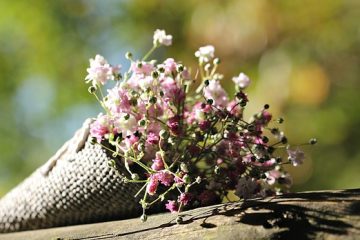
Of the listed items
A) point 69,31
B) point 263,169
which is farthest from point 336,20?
point 263,169

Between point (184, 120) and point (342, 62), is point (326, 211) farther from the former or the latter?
point (342, 62)

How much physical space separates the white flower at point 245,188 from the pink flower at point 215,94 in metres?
0.13

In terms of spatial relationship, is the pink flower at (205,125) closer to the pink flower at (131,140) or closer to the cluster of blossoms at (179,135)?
the cluster of blossoms at (179,135)

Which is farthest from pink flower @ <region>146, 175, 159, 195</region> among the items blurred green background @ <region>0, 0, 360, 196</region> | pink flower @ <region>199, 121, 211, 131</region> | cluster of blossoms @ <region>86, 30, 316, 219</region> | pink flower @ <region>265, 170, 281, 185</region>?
blurred green background @ <region>0, 0, 360, 196</region>

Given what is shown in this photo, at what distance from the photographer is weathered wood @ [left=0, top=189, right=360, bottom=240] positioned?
79 cm

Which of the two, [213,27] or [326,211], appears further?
[213,27]

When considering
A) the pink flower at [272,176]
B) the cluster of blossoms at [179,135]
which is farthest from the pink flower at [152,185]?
the pink flower at [272,176]

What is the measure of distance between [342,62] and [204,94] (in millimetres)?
3062

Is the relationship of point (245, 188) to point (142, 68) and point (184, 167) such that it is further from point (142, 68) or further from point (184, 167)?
point (142, 68)

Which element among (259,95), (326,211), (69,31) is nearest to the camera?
(326,211)

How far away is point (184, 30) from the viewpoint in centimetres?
410

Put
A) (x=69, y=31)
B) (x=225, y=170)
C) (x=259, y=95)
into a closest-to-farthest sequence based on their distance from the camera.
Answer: (x=225, y=170), (x=259, y=95), (x=69, y=31)

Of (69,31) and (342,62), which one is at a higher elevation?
(69,31)

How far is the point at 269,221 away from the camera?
2.68ft
